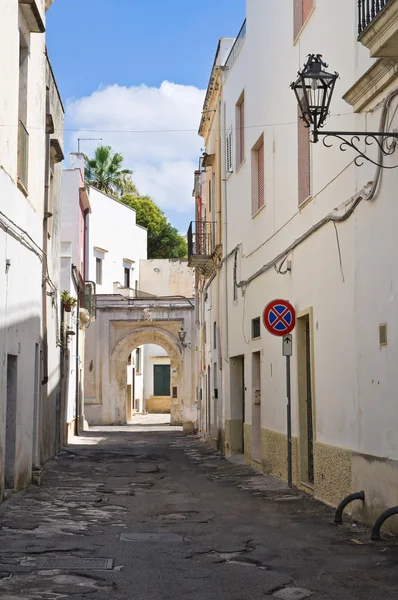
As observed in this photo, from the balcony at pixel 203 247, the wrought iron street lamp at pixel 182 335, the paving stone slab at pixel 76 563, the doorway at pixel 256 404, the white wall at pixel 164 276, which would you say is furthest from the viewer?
the white wall at pixel 164 276

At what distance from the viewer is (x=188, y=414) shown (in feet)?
129

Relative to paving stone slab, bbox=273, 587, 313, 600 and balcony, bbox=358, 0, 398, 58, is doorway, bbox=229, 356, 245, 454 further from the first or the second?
paving stone slab, bbox=273, 587, 313, 600

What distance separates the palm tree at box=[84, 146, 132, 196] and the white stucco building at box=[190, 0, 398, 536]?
37.6 metres

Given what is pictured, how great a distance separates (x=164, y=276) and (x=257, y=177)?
114 feet

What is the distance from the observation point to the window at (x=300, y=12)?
13121mm

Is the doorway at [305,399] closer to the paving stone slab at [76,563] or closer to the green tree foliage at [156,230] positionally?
the paving stone slab at [76,563]

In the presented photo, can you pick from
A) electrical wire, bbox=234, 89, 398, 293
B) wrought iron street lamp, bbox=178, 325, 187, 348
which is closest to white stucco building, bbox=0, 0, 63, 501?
electrical wire, bbox=234, 89, 398, 293

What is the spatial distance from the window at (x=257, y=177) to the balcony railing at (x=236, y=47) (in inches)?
125

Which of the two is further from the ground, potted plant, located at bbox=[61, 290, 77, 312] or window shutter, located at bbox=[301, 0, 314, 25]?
window shutter, located at bbox=[301, 0, 314, 25]

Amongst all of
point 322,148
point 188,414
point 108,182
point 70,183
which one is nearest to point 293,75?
point 322,148

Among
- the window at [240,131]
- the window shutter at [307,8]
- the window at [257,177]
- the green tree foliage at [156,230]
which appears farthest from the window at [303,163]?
the green tree foliage at [156,230]

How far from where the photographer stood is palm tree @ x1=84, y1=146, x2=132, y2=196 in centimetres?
5978

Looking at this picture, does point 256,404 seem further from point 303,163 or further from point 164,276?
point 164,276

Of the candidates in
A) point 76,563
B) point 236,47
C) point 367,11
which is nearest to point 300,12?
point 367,11
